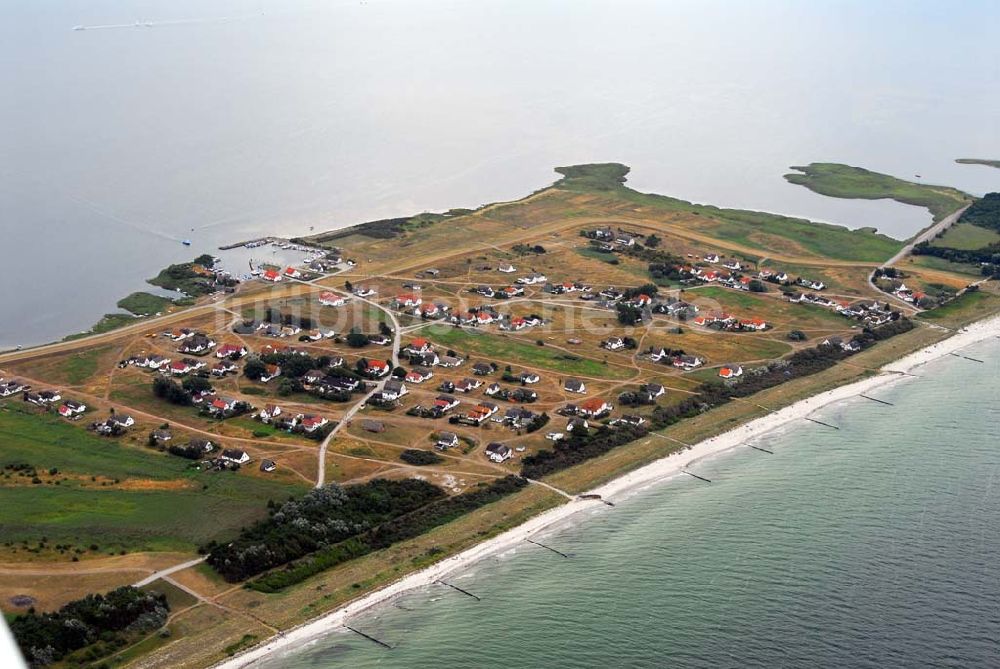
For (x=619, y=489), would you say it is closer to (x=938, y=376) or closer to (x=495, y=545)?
(x=495, y=545)

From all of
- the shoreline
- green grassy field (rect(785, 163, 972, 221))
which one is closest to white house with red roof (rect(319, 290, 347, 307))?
the shoreline

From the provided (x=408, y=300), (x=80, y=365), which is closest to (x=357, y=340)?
(x=408, y=300)

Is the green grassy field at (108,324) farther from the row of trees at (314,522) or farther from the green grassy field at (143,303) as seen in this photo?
the row of trees at (314,522)

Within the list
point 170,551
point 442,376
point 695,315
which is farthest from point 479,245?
point 170,551

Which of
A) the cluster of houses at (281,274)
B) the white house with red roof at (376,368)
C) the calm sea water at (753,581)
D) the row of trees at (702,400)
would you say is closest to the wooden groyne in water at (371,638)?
the calm sea water at (753,581)

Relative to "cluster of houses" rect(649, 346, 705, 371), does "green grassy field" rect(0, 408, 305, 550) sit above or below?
below

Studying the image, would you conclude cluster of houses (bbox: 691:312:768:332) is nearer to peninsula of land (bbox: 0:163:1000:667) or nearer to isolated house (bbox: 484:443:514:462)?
peninsula of land (bbox: 0:163:1000:667)
